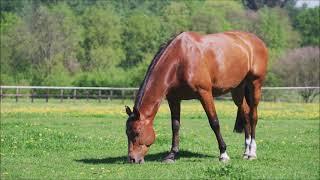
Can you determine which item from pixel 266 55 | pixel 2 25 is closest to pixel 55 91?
pixel 2 25

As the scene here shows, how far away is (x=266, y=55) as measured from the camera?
1381cm

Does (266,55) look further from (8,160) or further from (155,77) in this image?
(8,160)

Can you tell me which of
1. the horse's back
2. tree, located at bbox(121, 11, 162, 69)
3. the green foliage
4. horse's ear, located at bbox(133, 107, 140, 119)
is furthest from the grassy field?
the green foliage

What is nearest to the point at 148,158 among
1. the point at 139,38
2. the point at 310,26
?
the point at 139,38

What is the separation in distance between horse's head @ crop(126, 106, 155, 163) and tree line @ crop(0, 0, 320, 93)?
2088 inches

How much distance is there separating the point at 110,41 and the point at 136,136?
73538 millimetres

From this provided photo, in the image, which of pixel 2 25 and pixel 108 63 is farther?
pixel 2 25

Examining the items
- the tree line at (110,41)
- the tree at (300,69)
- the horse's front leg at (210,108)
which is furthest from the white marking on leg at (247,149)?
the tree at (300,69)

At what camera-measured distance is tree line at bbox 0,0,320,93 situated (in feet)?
221

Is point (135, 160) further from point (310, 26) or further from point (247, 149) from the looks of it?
point (310, 26)

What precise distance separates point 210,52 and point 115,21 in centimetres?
7505

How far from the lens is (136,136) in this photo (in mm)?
11492

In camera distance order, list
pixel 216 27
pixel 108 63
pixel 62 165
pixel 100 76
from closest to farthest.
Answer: pixel 62 165 → pixel 100 76 → pixel 108 63 → pixel 216 27

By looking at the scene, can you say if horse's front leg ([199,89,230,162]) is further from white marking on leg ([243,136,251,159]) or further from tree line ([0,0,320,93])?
tree line ([0,0,320,93])
